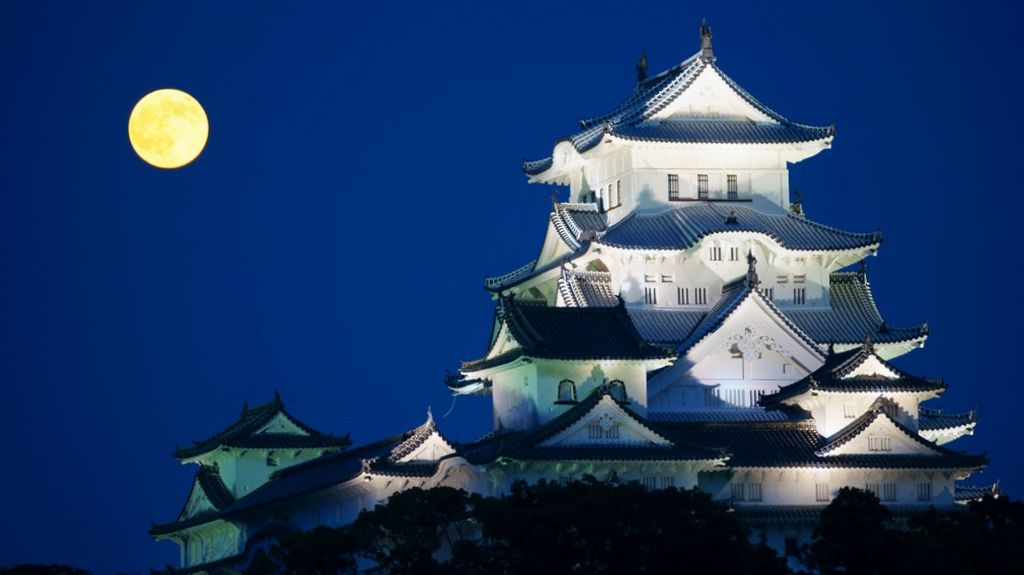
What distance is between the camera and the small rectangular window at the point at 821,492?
233ft

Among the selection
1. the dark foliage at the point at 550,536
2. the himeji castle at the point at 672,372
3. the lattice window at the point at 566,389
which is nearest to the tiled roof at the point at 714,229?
the himeji castle at the point at 672,372

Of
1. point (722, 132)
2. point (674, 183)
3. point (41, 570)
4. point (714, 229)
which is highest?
point (722, 132)

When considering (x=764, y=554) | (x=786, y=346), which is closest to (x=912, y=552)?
(x=764, y=554)

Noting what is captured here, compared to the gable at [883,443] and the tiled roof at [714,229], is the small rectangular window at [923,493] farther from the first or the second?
the tiled roof at [714,229]

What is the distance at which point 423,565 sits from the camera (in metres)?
62.0

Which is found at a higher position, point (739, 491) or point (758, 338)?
point (758, 338)

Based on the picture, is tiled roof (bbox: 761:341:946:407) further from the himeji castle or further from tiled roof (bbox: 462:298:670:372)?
tiled roof (bbox: 462:298:670:372)

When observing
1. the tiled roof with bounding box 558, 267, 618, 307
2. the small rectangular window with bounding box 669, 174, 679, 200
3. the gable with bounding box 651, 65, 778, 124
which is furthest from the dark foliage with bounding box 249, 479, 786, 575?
A: the gable with bounding box 651, 65, 778, 124

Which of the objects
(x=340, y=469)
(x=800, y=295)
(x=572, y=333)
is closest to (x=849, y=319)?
(x=800, y=295)

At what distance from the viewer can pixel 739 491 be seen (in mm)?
71062

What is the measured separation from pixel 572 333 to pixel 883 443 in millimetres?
8904

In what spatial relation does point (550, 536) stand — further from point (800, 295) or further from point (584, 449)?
point (800, 295)

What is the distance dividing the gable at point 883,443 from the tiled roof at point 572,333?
5535 mm

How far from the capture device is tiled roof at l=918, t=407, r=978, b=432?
7975 cm
